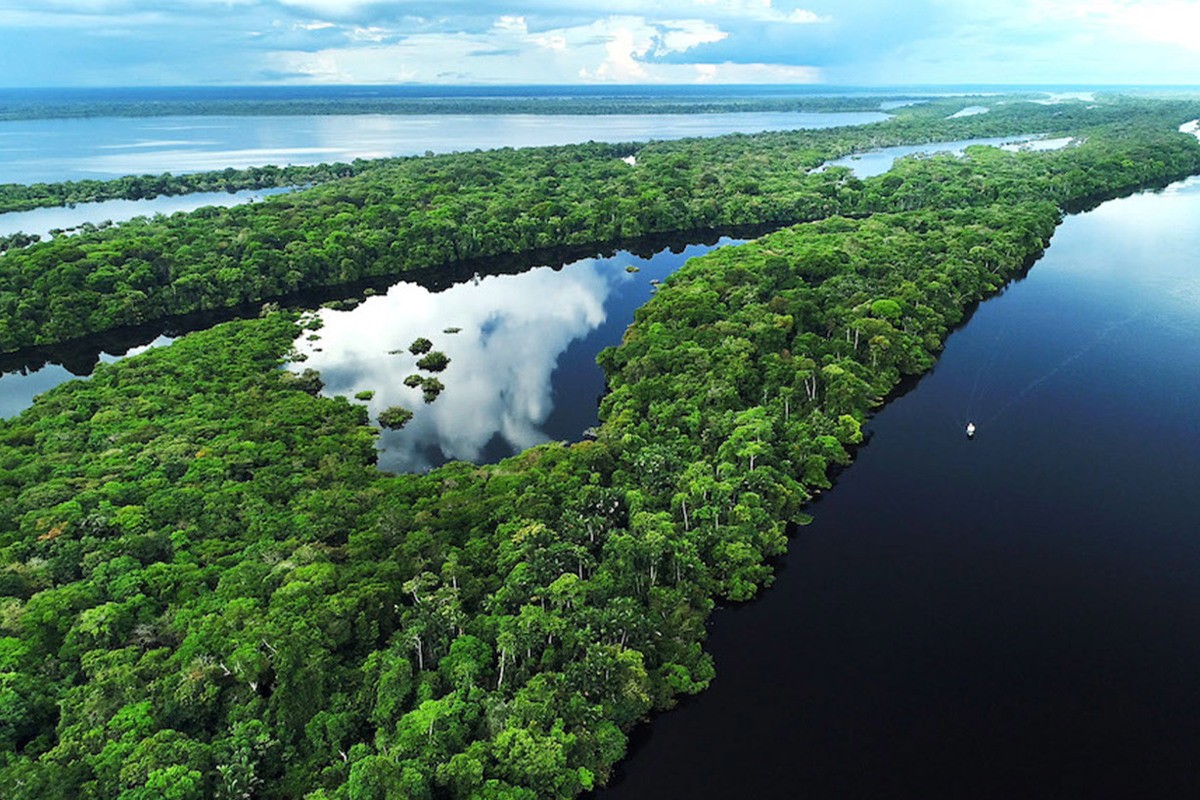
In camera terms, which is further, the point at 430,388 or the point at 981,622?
the point at 430,388

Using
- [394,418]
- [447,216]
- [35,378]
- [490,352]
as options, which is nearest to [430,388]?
[394,418]

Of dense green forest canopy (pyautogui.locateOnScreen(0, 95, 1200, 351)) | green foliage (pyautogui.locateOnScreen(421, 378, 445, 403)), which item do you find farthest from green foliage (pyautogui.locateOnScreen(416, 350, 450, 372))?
dense green forest canopy (pyautogui.locateOnScreen(0, 95, 1200, 351))

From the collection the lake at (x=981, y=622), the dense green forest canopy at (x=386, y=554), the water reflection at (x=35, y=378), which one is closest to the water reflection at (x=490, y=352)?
the dense green forest canopy at (x=386, y=554)

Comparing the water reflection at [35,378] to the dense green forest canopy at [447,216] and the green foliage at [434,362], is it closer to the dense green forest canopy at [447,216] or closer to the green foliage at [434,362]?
the dense green forest canopy at [447,216]

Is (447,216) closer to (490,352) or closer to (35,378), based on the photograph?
(490,352)

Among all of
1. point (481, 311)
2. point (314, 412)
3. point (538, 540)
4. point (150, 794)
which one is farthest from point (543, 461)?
point (481, 311)

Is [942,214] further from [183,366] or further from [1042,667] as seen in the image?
[183,366]
